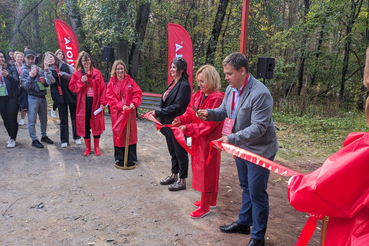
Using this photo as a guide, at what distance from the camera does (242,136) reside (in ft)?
8.39

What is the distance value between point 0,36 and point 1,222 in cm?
1703

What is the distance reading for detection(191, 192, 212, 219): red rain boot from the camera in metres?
3.59

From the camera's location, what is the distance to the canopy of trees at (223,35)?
36.1ft

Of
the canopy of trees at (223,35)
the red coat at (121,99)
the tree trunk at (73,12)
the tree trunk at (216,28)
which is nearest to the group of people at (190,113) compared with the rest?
the red coat at (121,99)

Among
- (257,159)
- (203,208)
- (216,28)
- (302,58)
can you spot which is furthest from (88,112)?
(302,58)

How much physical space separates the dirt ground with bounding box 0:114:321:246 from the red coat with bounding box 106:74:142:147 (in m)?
0.63

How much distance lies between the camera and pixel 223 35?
1523 cm

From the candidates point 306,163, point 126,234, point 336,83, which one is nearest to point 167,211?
point 126,234

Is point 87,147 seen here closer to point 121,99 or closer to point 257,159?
point 121,99

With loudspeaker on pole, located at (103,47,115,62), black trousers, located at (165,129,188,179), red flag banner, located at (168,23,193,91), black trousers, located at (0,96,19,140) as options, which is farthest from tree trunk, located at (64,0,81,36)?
black trousers, located at (165,129,188,179)

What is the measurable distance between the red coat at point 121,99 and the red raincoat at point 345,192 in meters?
4.04

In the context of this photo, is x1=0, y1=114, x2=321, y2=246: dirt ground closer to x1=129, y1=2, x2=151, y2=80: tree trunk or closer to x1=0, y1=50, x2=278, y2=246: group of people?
x1=0, y1=50, x2=278, y2=246: group of people

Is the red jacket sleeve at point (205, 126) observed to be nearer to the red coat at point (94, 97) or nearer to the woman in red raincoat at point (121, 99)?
the woman in red raincoat at point (121, 99)

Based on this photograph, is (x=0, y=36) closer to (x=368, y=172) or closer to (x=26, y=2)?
(x=26, y=2)
